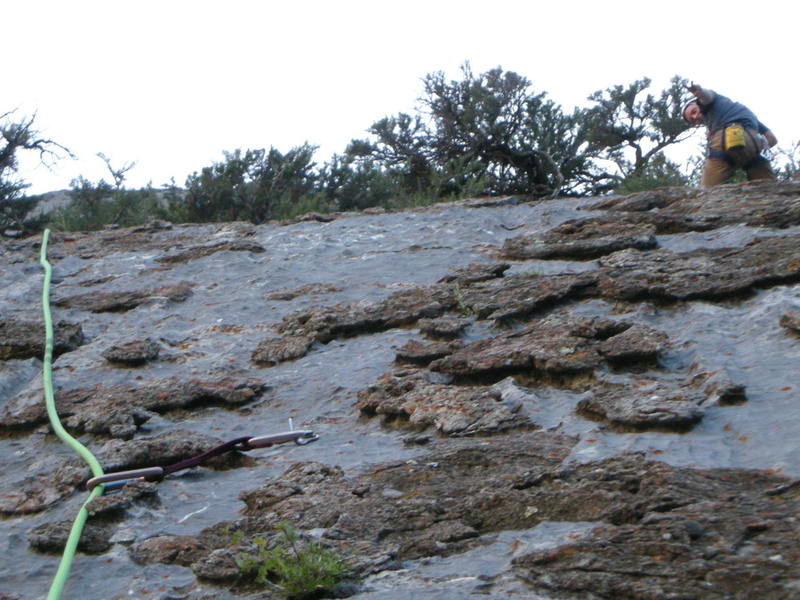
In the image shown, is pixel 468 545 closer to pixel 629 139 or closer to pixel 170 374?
pixel 170 374

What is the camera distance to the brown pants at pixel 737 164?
7.21 meters

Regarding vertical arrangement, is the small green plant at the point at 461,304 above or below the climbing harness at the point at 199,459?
above

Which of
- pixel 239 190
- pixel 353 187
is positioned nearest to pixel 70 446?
pixel 239 190

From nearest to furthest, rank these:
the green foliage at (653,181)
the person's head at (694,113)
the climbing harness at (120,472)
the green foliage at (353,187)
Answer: the climbing harness at (120,472) < the person's head at (694,113) < the green foliage at (653,181) < the green foliage at (353,187)

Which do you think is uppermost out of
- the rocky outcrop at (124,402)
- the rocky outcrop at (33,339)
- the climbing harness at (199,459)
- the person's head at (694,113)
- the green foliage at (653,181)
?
the person's head at (694,113)

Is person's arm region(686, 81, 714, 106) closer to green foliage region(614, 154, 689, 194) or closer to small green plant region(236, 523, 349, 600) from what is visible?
green foliage region(614, 154, 689, 194)

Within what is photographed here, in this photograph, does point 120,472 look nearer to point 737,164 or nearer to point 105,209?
point 737,164

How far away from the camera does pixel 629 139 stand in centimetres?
1391

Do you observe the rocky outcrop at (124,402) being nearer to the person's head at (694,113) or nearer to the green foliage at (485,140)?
the person's head at (694,113)

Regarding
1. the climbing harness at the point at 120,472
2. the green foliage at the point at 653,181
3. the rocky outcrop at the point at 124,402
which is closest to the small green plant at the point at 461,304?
the rocky outcrop at the point at 124,402

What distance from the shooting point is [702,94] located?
293 inches

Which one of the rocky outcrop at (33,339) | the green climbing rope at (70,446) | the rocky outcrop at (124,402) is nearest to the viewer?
the green climbing rope at (70,446)

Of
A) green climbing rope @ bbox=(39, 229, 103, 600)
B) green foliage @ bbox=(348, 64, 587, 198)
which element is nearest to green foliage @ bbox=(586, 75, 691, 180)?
green foliage @ bbox=(348, 64, 587, 198)

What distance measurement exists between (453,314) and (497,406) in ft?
4.32
